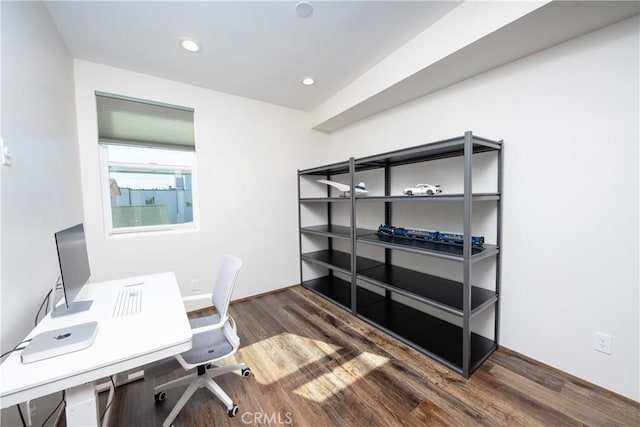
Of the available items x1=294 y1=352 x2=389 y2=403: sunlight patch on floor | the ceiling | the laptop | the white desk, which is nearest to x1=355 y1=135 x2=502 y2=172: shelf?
the ceiling

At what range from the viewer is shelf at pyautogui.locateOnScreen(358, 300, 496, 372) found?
1870 mm

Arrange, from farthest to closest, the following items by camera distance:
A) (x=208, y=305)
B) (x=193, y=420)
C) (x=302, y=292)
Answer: (x=302, y=292) < (x=208, y=305) < (x=193, y=420)

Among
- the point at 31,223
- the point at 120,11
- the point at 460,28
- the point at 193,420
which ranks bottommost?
the point at 193,420

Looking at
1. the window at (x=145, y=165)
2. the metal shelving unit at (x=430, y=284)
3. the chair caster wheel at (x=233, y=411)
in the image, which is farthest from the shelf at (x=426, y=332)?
the window at (x=145, y=165)

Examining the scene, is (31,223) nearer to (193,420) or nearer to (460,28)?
(193,420)

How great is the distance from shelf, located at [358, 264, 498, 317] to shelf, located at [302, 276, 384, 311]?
0.44 metres

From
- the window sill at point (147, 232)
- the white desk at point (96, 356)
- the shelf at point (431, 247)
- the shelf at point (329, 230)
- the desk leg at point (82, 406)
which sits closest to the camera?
the white desk at point (96, 356)

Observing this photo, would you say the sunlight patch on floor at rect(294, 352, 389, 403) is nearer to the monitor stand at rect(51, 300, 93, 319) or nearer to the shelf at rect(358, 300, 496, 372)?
the shelf at rect(358, 300, 496, 372)

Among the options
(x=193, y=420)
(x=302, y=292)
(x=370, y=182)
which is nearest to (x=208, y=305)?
(x=302, y=292)

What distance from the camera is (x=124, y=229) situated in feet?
7.95

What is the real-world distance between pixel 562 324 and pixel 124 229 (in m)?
3.77

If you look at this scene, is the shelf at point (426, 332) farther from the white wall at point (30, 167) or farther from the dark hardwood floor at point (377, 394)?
the white wall at point (30, 167)

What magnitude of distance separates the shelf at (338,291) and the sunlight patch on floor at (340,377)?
784 mm

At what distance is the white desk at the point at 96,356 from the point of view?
0.81 m
